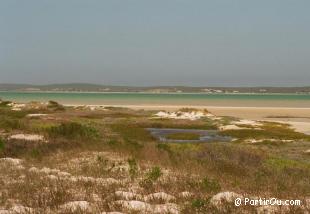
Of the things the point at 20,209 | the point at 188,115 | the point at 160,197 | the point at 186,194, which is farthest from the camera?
the point at 188,115

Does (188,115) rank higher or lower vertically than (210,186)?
lower

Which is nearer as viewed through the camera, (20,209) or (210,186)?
(20,209)

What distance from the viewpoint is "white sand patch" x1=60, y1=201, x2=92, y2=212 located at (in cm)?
904

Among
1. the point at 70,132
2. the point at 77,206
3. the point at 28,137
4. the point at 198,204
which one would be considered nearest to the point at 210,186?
A: the point at 198,204

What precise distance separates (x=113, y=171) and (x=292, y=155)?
17.7 metres

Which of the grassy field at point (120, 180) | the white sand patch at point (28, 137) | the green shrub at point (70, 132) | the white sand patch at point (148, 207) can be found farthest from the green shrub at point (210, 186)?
the green shrub at point (70, 132)

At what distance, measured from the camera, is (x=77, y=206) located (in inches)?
364

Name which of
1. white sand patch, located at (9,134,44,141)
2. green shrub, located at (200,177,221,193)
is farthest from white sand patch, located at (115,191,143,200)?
white sand patch, located at (9,134,44,141)

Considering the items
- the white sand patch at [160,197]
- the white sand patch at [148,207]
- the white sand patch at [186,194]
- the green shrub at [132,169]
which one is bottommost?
the green shrub at [132,169]

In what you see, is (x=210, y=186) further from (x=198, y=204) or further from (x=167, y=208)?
(x=167, y=208)

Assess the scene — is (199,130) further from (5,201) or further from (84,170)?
(5,201)

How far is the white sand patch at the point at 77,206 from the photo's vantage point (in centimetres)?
904

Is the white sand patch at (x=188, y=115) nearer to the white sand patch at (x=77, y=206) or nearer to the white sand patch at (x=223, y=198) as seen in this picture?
the white sand patch at (x=223, y=198)

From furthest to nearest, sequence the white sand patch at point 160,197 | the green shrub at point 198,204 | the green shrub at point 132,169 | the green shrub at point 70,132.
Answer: the green shrub at point 70,132 → the green shrub at point 132,169 → the white sand patch at point 160,197 → the green shrub at point 198,204
